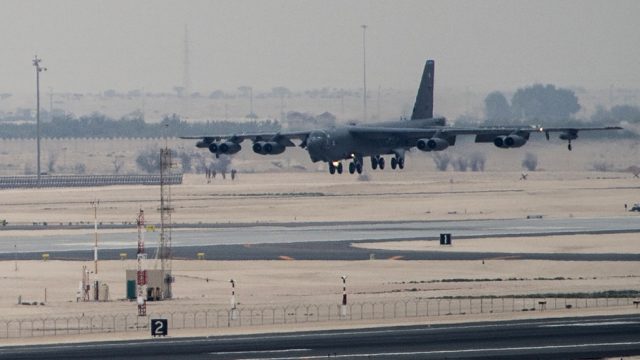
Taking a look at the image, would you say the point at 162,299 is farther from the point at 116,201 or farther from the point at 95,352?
the point at 116,201

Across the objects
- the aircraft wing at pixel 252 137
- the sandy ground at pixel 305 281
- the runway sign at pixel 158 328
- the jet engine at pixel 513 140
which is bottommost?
the runway sign at pixel 158 328

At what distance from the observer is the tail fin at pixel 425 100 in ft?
431

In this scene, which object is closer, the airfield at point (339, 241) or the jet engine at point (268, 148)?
the airfield at point (339, 241)

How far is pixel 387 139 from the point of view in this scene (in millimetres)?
125562

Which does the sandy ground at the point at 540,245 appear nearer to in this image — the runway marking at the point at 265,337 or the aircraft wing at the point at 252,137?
the aircraft wing at the point at 252,137

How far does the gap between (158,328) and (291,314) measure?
28.2 ft

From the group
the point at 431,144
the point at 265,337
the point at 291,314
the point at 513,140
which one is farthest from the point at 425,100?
the point at 265,337

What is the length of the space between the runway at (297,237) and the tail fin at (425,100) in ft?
34.2

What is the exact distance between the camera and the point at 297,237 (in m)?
109

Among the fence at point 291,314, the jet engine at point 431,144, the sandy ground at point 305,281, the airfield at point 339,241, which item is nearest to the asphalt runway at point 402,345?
the airfield at point 339,241

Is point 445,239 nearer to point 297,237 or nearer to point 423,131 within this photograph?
point 297,237

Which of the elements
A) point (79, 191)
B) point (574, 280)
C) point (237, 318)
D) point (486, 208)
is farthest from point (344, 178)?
point (237, 318)

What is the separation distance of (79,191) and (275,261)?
268 ft

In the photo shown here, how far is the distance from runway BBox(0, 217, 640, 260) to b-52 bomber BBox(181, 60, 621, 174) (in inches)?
206
